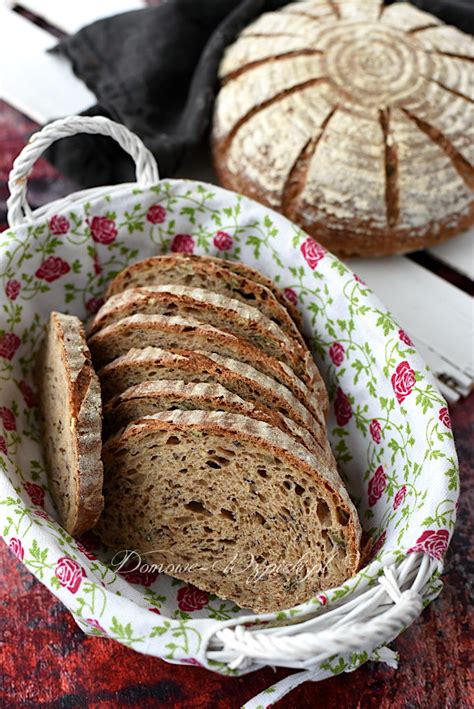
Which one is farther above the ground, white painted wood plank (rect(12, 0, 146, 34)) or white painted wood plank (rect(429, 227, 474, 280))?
white painted wood plank (rect(12, 0, 146, 34))

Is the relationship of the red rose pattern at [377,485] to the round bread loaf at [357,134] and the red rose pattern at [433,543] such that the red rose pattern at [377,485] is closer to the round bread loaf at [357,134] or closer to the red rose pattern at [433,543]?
the red rose pattern at [433,543]

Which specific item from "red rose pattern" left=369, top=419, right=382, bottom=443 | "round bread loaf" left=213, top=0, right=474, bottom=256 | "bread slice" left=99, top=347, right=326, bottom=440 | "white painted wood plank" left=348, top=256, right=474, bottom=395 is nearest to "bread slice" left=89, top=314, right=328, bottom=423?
"bread slice" left=99, top=347, right=326, bottom=440

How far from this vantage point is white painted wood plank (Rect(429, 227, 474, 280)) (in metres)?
2.64

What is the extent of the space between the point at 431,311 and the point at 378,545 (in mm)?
1005

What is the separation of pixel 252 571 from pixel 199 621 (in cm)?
33

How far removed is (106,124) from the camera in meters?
2.00

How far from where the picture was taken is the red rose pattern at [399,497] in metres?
1.79

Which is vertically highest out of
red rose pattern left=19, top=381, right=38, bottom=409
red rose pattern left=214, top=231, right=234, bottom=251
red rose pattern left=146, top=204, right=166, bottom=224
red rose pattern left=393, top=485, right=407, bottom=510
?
red rose pattern left=146, top=204, right=166, bottom=224

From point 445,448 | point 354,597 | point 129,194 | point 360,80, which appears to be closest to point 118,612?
point 354,597

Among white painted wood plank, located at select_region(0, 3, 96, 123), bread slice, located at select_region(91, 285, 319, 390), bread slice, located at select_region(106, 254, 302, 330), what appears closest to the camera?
bread slice, located at select_region(91, 285, 319, 390)

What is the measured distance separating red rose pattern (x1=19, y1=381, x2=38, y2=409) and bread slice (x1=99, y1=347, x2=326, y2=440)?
0.36 m

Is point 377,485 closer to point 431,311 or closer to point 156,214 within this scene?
point 431,311

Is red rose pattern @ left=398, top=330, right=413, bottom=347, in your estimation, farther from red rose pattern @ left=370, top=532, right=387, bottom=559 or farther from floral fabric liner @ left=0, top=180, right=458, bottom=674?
red rose pattern @ left=370, top=532, right=387, bottom=559

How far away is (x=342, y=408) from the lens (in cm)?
206
